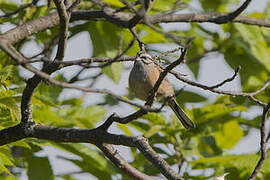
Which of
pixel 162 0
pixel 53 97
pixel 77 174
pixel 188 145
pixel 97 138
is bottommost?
pixel 77 174

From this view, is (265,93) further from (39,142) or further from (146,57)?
(39,142)

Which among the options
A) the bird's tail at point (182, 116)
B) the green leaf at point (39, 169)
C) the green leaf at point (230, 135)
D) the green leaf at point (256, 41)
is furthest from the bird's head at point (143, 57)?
the green leaf at point (230, 135)

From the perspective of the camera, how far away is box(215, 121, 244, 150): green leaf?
5.68 meters

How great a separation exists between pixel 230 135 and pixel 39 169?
235 centimetres

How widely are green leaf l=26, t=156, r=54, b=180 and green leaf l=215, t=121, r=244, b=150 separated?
214 centimetres

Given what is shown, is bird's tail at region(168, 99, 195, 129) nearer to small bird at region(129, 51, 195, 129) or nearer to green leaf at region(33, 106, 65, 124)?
small bird at region(129, 51, 195, 129)

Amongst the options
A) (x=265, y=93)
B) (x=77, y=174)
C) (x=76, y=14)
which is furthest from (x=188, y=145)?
(x=76, y=14)

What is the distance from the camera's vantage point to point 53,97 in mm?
5094

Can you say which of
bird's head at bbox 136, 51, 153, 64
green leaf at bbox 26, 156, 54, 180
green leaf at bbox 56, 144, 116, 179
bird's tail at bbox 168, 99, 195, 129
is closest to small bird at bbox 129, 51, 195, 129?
bird's tail at bbox 168, 99, 195, 129

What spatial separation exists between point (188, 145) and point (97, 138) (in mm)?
1990

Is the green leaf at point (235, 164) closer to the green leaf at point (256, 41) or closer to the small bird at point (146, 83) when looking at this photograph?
the small bird at point (146, 83)

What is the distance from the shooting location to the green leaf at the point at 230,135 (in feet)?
18.6

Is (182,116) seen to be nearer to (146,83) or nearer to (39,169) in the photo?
(146,83)

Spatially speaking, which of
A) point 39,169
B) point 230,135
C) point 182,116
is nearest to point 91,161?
point 39,169
